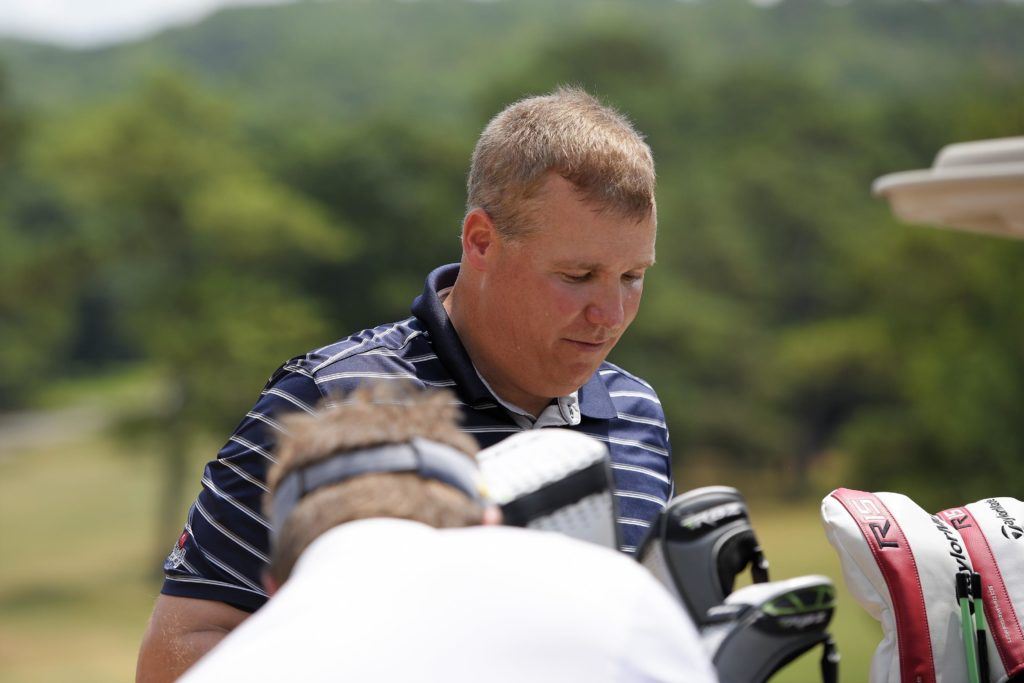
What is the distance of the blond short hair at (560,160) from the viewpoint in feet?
7.61

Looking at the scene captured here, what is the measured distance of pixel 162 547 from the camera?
1146 inches

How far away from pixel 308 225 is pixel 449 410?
29.7m

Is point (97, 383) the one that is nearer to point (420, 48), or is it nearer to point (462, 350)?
point (420, 48)

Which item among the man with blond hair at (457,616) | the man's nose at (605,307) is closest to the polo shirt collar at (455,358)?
the man's nose at (605,307)

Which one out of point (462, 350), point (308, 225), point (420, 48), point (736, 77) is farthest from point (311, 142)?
point (462, 350)

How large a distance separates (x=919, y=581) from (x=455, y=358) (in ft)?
3.08

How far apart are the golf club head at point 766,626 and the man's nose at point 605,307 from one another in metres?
0.86

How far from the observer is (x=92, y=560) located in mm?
30844

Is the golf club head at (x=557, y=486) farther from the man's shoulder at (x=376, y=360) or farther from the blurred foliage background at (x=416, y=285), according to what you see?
the blurred foliage background at (x=416, y=285)

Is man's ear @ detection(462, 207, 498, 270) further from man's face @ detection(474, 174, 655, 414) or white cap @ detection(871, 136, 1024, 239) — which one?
white cap @ detection(871, 136, 1024, 239)

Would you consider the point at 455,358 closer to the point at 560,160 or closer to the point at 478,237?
the point at 478,237

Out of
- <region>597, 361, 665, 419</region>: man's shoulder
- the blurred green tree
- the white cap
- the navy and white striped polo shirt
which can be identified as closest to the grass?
the blurred green tree

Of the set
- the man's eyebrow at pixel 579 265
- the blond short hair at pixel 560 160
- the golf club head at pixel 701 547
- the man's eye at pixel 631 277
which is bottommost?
the golf club head at pixel 701 547

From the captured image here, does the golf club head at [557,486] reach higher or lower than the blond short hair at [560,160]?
lower
